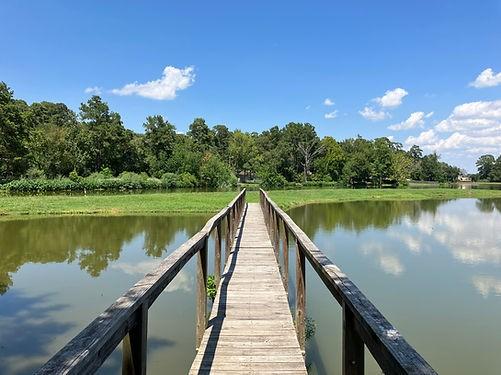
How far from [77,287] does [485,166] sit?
14748 centimetres

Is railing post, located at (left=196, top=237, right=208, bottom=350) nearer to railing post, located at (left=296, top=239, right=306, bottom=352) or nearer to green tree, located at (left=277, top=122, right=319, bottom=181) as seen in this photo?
railing post, located at (left=296, top=239, right=306, bottom=352)

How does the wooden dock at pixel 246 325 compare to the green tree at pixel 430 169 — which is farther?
the green tree at pixel 430 169

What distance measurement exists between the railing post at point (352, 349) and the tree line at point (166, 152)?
4756 cm

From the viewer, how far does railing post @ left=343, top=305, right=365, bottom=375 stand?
214 centimetres

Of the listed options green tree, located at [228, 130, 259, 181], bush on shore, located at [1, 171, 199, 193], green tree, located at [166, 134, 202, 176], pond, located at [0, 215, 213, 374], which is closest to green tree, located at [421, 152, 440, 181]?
green tree, located at [228, 130, 259, 181]

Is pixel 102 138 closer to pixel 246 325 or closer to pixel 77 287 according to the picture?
pixel 77 287

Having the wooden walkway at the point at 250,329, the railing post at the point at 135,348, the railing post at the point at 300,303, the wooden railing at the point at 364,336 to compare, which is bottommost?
the wooden walkway at the point at 250,329

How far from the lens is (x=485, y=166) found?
435 ft

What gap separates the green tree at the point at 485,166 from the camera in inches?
5079

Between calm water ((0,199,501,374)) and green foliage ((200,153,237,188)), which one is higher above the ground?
green foliage ((200,153,237,188))

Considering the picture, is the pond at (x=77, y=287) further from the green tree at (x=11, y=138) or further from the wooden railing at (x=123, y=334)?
the green tree at (x=11, y=138)

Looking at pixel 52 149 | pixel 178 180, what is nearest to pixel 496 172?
pixel 178 180

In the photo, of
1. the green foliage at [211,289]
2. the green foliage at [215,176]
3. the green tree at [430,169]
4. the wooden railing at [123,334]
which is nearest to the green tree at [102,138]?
the green foliage at [215,176]

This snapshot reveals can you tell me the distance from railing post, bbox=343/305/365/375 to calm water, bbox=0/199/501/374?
11.2 feet
